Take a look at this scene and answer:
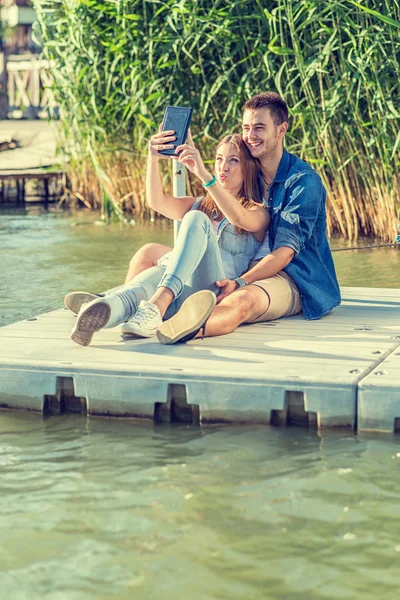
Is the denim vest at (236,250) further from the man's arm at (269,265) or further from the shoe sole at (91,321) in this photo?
the shoe sole at (91,321)

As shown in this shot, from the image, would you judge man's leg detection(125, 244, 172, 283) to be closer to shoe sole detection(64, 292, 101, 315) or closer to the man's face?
shoe sole detection(64, 292, 101, 315)

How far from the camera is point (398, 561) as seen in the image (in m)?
2.66

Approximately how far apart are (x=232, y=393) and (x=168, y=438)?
257 millimetres

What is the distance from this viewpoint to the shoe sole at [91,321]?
3.99m

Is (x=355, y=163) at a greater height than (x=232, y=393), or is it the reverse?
(x=355, y=163)

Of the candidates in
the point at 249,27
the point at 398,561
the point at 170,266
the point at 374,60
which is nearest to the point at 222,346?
the point at 170,266

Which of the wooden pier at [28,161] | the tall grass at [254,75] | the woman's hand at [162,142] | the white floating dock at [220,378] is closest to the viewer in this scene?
the white floating dock at [220,378]

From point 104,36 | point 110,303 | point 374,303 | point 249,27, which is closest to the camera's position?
point 110,303

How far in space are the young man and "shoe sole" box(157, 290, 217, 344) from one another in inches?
7.8

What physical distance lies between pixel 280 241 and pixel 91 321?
2.87 feet

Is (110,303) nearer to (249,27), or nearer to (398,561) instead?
(398,561)

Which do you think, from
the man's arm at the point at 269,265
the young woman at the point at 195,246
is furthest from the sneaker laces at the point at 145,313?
the man's arm at the point at 269,265


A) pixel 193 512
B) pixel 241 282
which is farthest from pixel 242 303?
pixel 193 512

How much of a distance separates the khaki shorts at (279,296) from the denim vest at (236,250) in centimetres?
5
